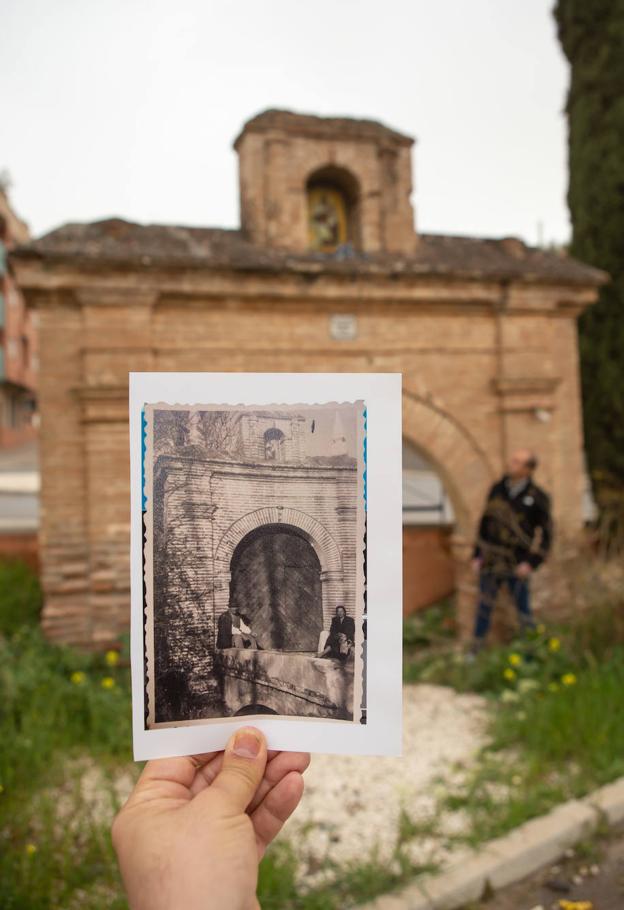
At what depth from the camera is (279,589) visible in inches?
58.9

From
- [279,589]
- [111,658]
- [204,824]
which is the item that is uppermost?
[279,589]

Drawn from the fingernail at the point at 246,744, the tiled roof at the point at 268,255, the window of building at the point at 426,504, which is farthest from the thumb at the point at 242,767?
the window of building at the point at 426,504

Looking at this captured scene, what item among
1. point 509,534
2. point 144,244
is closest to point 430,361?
point 509,534

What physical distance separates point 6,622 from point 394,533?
6217 mm

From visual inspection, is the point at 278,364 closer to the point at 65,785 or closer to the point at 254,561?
the point at 65,785

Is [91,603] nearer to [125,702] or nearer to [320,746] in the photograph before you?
[125,702]

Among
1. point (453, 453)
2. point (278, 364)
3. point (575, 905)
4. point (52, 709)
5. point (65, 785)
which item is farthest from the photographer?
point (453, 453)

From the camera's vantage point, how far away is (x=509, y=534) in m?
6.35

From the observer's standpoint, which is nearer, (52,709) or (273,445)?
(273,445)

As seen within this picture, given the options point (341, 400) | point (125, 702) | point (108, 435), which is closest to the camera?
point (341, 400)

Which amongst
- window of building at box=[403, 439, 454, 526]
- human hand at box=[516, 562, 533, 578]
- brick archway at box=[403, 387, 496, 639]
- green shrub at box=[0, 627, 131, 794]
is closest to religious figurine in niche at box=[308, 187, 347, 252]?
brick archway at box=[403, 387, 496, 639]

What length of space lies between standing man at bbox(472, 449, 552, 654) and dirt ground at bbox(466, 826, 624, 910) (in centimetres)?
253

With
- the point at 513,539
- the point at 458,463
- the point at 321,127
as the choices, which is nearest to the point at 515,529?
the point at 513,539

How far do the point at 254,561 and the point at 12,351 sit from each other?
31628mm
